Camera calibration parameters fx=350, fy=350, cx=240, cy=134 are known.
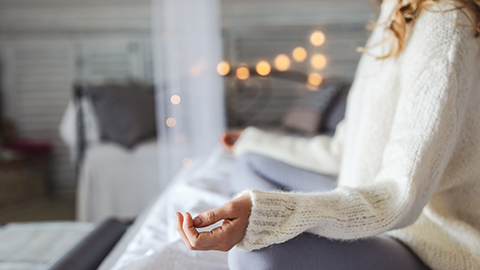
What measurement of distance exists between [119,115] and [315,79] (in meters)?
1.61

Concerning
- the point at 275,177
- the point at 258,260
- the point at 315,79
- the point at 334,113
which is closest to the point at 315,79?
the point at 315,79

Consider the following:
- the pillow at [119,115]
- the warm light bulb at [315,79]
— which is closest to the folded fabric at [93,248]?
the pillow at [119,115]

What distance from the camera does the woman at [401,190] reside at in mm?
459

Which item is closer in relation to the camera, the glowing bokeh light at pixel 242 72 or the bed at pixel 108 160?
the bed at pixel 108 160

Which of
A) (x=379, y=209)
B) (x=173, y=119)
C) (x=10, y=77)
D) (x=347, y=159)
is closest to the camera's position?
(x=379, y=209)

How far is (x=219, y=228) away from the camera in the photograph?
1.39ft

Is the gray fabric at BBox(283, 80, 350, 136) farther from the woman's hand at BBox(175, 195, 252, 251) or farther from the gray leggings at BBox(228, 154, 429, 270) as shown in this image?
the woman's hand at BBox(175, 195, 252, 251)

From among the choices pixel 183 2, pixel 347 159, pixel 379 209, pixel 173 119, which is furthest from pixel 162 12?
pixel 379 209

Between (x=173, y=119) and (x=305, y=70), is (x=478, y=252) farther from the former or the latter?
(x=305, y=70)

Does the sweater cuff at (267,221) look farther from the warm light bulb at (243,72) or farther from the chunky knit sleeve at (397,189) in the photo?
the warm light bulb at (243,72)

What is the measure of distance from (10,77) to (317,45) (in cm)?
280

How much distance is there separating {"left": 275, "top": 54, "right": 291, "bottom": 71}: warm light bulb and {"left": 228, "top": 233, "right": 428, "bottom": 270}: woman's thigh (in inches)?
108

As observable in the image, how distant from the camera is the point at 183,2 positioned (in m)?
1.60

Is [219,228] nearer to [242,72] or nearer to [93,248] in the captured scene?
[93,248]
